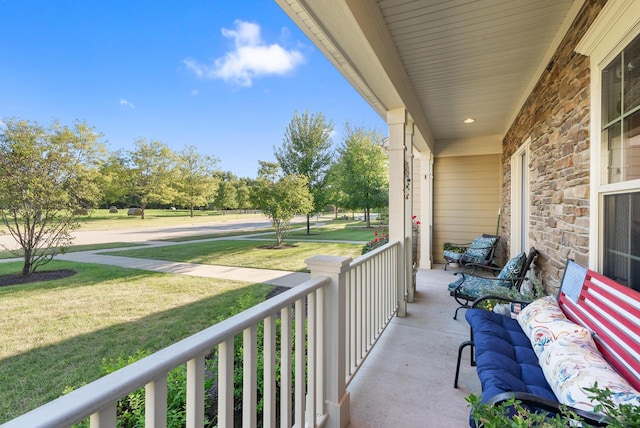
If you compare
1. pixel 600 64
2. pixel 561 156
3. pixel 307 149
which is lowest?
pixel 561 156

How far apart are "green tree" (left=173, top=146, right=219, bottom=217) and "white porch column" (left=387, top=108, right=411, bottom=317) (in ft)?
52.8

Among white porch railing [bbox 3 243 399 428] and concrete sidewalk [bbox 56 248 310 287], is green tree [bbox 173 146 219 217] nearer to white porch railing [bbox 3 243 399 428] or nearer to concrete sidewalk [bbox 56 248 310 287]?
concrete sidewalk [bbox 56 248 310 287]

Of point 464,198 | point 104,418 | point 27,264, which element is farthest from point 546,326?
point 27,264

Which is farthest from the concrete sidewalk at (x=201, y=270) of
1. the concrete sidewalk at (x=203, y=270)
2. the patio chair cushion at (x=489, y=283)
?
the patio chair cushion at (x=489, y=283)

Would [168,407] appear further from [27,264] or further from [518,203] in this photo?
[27,264]

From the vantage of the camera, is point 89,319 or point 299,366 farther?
point 89,319

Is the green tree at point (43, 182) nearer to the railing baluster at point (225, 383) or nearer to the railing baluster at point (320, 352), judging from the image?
the railing baluster at point (320, 352)

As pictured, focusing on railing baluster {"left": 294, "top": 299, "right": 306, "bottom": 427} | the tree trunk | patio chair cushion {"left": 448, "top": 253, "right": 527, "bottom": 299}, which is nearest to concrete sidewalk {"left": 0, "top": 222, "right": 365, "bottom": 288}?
the tree trunk

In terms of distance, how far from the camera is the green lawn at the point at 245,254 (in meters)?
7.33

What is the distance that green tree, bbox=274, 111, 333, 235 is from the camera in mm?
15430

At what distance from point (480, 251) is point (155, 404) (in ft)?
19.0

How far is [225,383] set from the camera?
Answer: 939 millimetres

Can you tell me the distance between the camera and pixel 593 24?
1748mm

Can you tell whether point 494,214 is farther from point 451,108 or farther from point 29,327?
point 29,327
